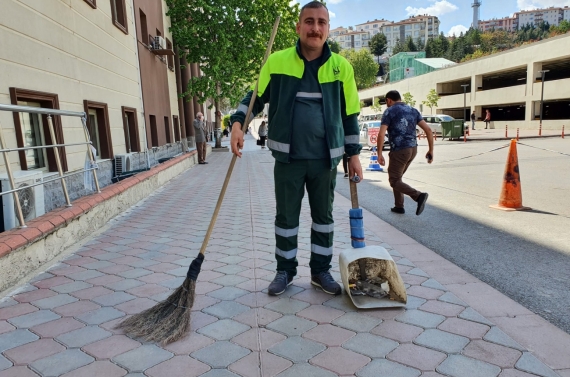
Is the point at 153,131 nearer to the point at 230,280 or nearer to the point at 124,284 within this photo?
the point at 124,284

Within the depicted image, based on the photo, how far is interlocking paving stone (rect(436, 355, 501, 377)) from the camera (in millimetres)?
2035

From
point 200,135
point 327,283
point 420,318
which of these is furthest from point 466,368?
point 200,135

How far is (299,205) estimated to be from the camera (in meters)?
3.06

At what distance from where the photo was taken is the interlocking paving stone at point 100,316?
2681 millimetres

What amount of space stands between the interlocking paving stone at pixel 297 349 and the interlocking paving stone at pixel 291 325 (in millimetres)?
85

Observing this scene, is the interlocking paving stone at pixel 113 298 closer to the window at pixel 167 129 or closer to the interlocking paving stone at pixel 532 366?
the interlocking paving stone at pixel 532 366

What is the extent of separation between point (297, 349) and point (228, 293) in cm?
94

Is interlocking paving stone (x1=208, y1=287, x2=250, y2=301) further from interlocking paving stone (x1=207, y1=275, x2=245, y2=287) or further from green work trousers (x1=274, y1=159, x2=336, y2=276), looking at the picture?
green work trousers (x1=274, y1=159, x2=336, y2=276)

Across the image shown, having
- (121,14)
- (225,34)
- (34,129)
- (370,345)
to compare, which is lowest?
(370,345)

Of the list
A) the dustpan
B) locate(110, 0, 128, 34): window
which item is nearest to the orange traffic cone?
the dustpan

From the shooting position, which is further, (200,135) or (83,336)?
(200,135)

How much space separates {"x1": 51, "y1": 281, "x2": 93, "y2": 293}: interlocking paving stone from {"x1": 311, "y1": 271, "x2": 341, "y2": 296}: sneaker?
1801 millimetres

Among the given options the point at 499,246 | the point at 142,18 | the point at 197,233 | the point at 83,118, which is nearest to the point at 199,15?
the point at 142,18

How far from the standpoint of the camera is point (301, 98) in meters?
2.89
